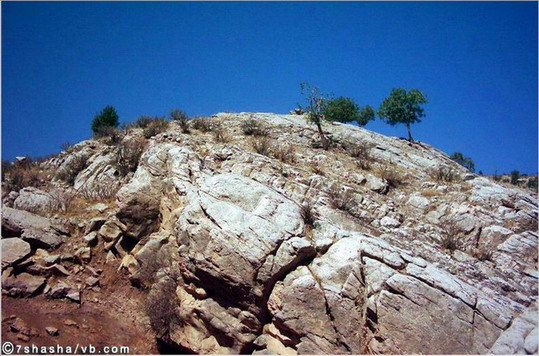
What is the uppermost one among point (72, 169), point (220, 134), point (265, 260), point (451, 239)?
point (220, 134)

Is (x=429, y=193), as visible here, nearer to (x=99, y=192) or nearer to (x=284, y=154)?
(x=284, y=154)

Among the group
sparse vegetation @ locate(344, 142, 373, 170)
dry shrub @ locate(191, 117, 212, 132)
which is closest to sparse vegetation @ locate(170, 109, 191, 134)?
dry shrub @ locate(191, 117, 212, 132)

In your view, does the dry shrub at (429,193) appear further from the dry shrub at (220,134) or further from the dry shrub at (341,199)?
the dry shrub at (220,134)

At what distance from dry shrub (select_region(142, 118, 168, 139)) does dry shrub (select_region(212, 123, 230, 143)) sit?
2567 mm

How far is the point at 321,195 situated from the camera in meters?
12.7

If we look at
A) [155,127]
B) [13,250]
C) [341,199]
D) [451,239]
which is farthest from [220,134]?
[451,239]

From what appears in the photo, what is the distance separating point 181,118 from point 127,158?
4310 millimetres

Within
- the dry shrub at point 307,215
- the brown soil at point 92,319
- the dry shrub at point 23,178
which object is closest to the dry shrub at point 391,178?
the dry shrub at point 307,215

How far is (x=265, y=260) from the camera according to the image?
9438 mm

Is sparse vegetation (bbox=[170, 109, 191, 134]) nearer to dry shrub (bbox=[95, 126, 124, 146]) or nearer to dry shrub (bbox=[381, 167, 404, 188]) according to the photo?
dry shrub (bbox=[95, 126, 124, 146])

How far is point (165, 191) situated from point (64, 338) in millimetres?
5349

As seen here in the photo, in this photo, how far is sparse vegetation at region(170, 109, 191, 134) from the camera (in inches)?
704

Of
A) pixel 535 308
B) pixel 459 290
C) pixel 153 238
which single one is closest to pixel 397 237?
pixel 459 290

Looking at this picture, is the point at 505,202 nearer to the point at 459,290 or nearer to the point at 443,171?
the point at 443,171
